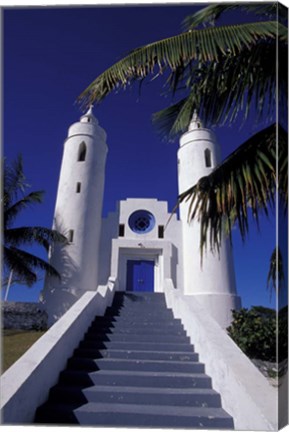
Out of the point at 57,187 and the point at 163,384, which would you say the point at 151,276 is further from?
the point at 163,384

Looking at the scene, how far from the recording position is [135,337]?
5.09 metres

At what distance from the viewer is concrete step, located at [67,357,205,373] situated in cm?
400

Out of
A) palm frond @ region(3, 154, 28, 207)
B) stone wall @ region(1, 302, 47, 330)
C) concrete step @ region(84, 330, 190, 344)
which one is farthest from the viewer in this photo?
stone wall @ region(1, 302, 47, 330)

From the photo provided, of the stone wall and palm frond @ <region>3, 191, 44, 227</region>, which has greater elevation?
palm frond @ <region>3, 191, 44, 227</region>

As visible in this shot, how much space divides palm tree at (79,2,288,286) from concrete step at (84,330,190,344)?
2399 mm

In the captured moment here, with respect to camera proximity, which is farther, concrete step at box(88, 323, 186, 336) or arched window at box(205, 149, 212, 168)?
arched window at box(205, 149, 212, 168)

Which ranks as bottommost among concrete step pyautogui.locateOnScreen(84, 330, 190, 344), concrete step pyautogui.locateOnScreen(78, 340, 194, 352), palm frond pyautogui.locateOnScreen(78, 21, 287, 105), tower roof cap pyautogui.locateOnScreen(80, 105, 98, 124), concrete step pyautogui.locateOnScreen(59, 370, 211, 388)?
concrete step pyautogui.locateOnScreen(59, 370, 211, 388)

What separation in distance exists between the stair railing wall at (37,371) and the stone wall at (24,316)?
17.8 ft

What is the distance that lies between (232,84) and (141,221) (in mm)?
9815

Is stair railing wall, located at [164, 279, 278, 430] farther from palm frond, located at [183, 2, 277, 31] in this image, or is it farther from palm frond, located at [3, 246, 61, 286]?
palm frond, located at [3, 246, 61, 286]

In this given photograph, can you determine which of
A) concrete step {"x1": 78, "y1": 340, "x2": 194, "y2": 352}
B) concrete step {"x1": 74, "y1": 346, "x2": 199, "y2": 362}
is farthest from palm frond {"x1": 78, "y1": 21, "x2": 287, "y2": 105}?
concrete step {"x1": 78, "y1": 340, "x2": 194, "y2": 352}

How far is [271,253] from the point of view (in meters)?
3.42

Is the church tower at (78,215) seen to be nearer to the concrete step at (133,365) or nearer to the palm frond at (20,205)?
the palm frond at (20,205)

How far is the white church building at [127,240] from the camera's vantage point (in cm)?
1070
